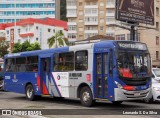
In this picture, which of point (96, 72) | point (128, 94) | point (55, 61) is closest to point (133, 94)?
point (128, 94)

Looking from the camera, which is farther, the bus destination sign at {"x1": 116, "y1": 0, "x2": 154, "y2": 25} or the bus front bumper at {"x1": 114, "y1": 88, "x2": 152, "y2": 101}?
the bus destination sign at {"x1": 116, "y1": 0, "x2": 154, "y2": 25}

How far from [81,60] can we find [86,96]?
165 cm

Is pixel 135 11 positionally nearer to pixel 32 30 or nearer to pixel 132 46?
pixel 132 46

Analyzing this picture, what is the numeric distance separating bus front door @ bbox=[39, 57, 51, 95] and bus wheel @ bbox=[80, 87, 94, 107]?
3007 millimetres

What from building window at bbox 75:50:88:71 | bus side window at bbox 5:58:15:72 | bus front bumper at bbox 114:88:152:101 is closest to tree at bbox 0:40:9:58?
bus side window at bbox 5:58:15:72

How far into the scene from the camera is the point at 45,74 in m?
19.1

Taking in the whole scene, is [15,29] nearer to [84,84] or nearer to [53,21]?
[53,21]

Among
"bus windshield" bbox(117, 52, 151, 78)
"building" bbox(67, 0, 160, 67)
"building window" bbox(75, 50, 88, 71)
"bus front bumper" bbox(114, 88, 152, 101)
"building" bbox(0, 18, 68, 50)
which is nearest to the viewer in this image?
"bus front bumper" bbox(114, 88, 152, 101)

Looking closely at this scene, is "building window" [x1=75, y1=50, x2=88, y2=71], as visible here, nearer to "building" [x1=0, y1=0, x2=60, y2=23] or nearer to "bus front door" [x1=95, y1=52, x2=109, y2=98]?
"bus front door" [x1=95, y1=52, x2=109, y2=98]

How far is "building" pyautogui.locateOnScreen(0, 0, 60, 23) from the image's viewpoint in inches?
4683

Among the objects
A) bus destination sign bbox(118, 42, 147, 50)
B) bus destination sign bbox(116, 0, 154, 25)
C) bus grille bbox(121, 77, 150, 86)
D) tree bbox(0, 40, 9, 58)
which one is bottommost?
bus grille bbox(121, 77, 150, 86)

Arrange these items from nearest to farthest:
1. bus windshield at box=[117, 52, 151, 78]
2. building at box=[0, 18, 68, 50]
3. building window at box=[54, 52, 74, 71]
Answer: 1. bus windshield at box=[117, 52, 151, 78]
2. building window at box=[54, 52, 74, 71]
3. building at box=[0, 18, 68, 50]

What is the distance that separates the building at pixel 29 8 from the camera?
119 meters

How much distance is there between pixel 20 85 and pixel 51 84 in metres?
3.14
